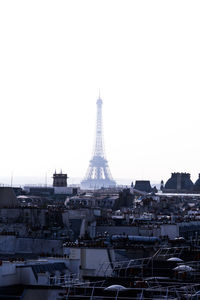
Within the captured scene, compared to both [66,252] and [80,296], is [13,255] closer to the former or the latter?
[66,252]

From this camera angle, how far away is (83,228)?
2606 inches

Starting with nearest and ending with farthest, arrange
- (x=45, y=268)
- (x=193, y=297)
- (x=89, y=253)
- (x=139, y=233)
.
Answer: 1. (x=193, y=297)
2. (x=45, y=268)
3. (x=89, y=253)
4. (x=139, y=233)

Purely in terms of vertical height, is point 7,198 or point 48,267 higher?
point 7,198

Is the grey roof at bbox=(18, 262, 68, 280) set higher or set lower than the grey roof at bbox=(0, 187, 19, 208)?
lower

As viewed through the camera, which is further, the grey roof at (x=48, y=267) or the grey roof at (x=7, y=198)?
the grey roof at (x=7, y=198)

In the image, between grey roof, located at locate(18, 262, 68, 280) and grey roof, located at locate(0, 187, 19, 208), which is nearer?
grey roof, located at locate(18, 262, 68, 280)

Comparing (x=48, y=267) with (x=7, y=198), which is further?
(x=7, y=198)

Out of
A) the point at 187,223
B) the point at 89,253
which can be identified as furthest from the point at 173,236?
the point at 89,253

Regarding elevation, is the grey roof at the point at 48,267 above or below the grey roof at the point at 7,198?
below

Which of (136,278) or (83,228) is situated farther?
(83,228)

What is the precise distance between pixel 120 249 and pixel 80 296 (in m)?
19.9

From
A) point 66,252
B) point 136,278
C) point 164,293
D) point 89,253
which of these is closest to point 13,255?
point 66,252

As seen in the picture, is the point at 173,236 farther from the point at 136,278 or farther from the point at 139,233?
the point at 136,278

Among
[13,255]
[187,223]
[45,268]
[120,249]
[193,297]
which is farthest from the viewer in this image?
[187,223]
